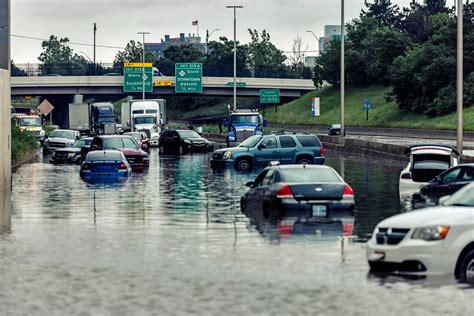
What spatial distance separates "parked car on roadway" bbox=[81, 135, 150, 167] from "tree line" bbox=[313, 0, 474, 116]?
2249 inches

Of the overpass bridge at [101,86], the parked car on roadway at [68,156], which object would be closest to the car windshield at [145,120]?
the parked car on roadway at [68,156]

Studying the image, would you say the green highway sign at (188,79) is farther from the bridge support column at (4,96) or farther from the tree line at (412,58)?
the bridge support column at (4,96)

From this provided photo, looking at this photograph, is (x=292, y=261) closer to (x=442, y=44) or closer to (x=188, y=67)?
(x=442, y=44)

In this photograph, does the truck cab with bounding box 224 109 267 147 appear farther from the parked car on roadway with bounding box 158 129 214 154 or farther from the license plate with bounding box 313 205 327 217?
the license plate with bounding box 313 205 327 217

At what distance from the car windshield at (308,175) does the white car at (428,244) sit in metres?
9.80

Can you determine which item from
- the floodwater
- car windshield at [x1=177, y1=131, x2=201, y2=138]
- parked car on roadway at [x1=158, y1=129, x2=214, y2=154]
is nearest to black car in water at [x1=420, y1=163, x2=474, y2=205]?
the floodwater

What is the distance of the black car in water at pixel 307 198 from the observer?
26312 mm

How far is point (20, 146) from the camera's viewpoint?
62.8 m

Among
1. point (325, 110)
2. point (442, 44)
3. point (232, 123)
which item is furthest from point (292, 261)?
point (325, 110)

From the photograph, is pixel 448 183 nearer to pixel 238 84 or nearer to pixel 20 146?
pixel 20 146

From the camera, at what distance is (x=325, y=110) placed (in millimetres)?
140125

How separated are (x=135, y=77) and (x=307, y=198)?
341ft

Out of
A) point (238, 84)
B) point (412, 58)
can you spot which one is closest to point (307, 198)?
point (412, 58)

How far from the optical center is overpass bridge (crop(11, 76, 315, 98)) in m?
128
